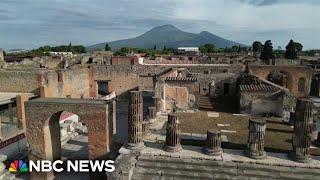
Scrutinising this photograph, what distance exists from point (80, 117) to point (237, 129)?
7982 millimetres

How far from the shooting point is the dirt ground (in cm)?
Answer: 1316

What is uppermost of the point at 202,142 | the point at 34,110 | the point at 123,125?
the point at 34,110

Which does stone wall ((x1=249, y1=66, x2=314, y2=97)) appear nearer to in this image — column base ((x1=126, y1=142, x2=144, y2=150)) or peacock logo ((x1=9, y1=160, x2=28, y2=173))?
column base ((x1=126, y1=142, x2=144, y2=150))

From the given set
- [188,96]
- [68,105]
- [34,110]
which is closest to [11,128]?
[34,110]

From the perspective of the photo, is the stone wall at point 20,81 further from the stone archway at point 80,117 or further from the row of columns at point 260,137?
the row of columns at point 260,137

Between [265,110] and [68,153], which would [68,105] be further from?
[265,110]

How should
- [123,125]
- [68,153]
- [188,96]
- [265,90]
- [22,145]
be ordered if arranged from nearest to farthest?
1. [68,153]
2. [22,145]
3. [265,90]
4. [188,96]
5. [123,125]

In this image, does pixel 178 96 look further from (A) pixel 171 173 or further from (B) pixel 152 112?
(A) pixel 171 173

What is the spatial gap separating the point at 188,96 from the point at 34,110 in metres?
10.2

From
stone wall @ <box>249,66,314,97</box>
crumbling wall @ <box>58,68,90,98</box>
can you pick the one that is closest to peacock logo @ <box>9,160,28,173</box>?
crumbling wall @ <box>58,68,90,98</box>

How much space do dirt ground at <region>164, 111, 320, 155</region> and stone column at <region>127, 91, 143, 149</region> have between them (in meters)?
2.30

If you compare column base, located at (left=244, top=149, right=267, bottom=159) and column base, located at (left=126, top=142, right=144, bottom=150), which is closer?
column base, located at (left=244, top=149, right=267, bottom=159)

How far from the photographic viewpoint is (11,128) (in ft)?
62.6

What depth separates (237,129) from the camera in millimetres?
15844
